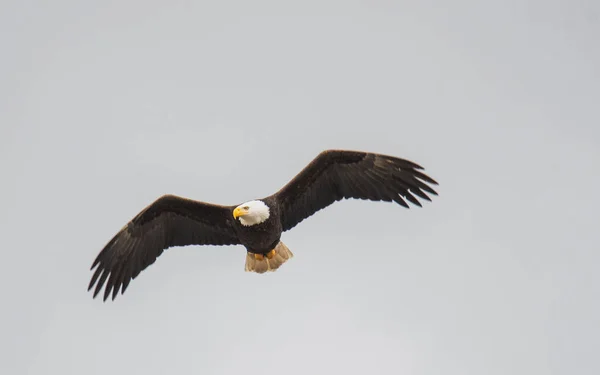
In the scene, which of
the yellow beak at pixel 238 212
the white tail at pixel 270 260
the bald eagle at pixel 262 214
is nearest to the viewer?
the yellow beak at pixel 238 212

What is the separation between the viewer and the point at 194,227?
59.9 ft

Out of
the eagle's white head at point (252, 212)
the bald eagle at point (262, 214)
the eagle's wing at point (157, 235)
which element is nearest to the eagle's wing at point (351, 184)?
the bald eagle at point (262, 214)

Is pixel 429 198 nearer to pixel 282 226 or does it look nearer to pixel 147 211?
pixel 282 226

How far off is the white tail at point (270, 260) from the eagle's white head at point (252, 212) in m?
1.13

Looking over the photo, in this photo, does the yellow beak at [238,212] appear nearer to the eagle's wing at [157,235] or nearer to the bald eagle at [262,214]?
the bald eagle at [262,214]

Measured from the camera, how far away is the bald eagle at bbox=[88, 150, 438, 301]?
697 inches

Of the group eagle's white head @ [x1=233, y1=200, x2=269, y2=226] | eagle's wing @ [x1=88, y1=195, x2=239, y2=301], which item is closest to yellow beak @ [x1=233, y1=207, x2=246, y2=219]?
eagle's white head @ [x1=233, y1=200, x2=269, y2=226]

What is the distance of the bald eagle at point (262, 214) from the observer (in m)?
17.7

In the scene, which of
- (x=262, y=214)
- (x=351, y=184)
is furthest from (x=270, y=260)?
(x=351, y=184)

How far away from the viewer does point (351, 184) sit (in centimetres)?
1795

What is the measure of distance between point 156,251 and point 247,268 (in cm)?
143

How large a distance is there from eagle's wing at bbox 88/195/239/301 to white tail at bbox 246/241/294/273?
18.9 inches

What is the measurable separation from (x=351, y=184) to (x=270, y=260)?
5.75 feet

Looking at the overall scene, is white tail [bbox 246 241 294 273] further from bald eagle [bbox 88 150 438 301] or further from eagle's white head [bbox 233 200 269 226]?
eagle's white head [bbox 233 200 269 226]
